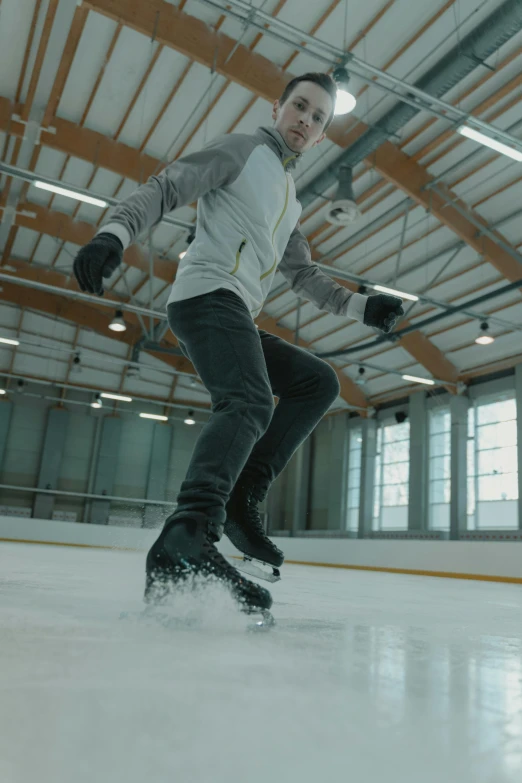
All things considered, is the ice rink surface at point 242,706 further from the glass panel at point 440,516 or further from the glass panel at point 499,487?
the glass panel at point 440,516

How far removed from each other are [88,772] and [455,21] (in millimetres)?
8937

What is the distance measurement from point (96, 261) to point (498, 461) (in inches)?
540

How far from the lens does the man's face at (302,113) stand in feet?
5.98

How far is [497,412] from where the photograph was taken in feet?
46.9

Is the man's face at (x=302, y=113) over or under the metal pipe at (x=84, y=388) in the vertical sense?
under

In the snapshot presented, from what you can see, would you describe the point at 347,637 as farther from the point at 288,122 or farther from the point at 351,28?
the point at 351,28

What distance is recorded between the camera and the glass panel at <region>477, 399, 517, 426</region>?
13922mm

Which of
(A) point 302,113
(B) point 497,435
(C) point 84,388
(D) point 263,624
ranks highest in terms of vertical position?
(C) point 84,388

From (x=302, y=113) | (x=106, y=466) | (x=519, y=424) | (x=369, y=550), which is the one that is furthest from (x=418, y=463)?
(x=302, y=113)

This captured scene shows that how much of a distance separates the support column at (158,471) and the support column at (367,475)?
20.5 feet

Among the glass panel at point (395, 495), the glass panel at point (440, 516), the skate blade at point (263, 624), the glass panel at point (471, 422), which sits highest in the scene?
the glass panel at point (471, 422)

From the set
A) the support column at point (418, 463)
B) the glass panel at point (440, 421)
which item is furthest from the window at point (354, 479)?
the glass panel at point (440, 421)

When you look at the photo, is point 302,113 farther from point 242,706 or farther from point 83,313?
point 83,313

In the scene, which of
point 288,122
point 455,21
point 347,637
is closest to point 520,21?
point 455,21
